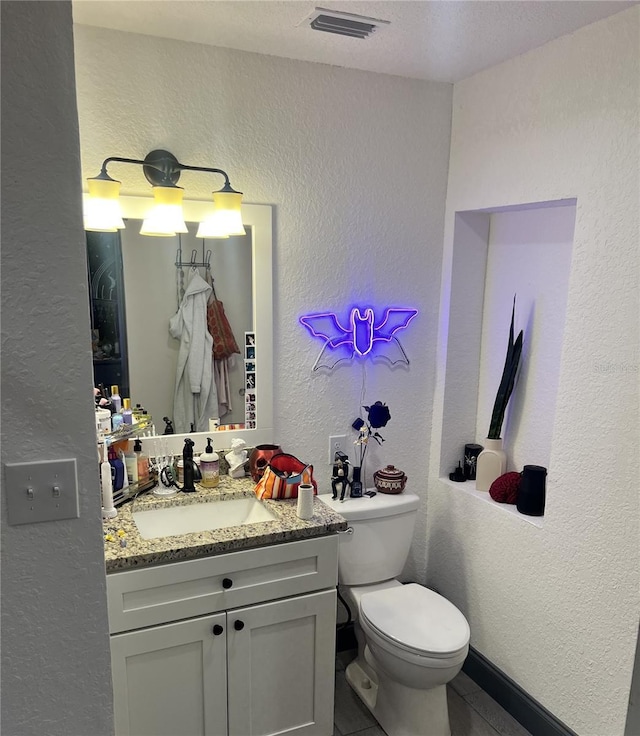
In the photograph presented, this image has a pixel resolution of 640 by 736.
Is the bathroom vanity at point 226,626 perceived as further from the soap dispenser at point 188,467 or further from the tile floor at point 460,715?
the tile floor at point 460,715

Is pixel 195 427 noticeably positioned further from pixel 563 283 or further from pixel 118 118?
pixel 563 283

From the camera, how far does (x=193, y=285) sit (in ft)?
7.00

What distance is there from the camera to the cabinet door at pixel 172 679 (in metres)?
1.68

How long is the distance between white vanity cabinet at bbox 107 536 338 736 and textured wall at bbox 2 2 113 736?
20.9 inches

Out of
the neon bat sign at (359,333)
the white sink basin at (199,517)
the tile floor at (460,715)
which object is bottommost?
the tile floor at (460,715)

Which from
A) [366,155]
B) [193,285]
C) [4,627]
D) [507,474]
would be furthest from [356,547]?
[366,155]

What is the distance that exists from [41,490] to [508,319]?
76.4 inches

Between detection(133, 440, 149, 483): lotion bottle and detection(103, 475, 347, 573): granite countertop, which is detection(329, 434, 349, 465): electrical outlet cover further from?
detection(133, 440, 149, 483): lotion bottle

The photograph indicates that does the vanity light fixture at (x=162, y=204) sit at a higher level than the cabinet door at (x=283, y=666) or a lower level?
higher

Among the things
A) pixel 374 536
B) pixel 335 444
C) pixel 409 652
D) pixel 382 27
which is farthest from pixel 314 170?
pixel 409 652

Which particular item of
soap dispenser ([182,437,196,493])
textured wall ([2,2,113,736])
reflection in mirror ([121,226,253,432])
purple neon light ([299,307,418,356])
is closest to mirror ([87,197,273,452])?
reflection in mirror ([121,226,253,432])

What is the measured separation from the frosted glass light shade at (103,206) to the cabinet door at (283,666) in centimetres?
132

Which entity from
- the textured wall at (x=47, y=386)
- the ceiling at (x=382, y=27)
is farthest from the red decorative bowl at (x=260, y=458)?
the ceiling at (x=382, y=27)

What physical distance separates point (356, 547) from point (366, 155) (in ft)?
5.12
